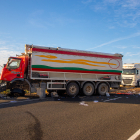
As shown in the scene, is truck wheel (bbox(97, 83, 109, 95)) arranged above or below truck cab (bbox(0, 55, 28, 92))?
below

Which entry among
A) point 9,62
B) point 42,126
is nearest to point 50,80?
point 9,62

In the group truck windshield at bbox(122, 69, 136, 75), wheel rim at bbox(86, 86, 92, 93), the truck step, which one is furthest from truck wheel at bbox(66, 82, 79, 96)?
truck windshield at bbox(122, 69, 136, 75)

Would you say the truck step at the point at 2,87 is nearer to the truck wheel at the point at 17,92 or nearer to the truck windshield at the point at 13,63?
the truck wheel at the point at 17,92

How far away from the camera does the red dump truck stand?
1019cm

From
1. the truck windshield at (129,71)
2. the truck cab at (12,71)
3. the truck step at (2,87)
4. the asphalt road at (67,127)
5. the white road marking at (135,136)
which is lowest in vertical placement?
the white road marking at (135,136)

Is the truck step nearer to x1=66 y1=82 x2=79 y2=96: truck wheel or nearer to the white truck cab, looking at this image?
x1=66 y1=82 x2=79 y2=96: truck wheel

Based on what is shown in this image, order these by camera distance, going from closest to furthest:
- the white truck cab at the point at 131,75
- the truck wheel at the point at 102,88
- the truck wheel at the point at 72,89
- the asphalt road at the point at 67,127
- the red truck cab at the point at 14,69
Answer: the asphalt road at the point at 67,127, the red truck cab at the point at 14,69, the truck wheel at the point at 72,89, the truck wheel at the point at 102,88, the white truck cab at the point at 131,75

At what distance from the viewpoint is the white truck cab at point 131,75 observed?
20.9m

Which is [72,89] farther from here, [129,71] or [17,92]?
[129,71]

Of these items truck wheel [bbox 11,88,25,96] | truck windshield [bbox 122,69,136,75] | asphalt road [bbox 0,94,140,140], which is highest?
truck windshield [bbox 122,69,136,75]

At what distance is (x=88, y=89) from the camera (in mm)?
12055

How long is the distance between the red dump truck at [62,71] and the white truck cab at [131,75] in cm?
851

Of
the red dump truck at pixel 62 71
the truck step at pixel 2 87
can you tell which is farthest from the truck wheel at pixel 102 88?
the truck step at pixel 2 87

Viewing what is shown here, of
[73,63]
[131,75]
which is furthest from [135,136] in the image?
[131,75]
